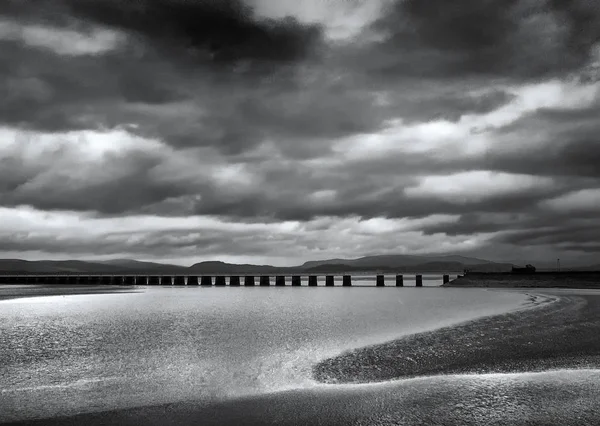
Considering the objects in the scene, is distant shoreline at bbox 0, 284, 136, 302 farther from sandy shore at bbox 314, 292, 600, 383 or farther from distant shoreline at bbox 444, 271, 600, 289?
distant shoreline at bbox 444, 271, 600, 289

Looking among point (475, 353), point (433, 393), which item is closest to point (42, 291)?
point (475, 353)

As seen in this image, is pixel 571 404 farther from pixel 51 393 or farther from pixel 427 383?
pixel 51 393

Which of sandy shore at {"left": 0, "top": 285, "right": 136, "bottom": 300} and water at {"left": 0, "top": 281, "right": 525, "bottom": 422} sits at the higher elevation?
water at {"left": 0, "top": 281, "right": 525, "bottom": 422}

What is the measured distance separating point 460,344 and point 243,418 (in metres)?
8.17

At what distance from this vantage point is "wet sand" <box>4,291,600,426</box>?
24.4ft

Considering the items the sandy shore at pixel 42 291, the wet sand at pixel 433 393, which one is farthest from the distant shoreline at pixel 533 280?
the wet sand at pixel 433 393

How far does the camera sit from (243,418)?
7547 millimetres

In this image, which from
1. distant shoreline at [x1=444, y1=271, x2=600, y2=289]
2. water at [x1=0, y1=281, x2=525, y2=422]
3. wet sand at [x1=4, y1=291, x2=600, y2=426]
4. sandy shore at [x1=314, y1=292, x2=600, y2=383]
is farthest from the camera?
distant shoreline at [x1=444, y1=271, x2=600, y2=289]

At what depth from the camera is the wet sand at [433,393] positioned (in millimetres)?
7429

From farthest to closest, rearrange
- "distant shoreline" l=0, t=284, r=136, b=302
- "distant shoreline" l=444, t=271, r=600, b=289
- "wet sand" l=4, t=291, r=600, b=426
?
"distant shoreline" l=444, t=271, r=600, b=289 < "distant shoreline" l=0, t=284, r=136, b=302 < "wet sand" l=4, t=291, r=600, b=426

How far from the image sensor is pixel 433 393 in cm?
877

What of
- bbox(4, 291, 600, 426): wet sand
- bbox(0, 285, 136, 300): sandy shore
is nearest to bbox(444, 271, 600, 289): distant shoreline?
bbox(0, 285, 136, 300): sandy shore

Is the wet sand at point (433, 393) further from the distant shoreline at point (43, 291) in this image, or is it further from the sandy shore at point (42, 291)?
the sandy shore at point (42, 291)

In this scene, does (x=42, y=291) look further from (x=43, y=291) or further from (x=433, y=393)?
(x=433, y=393)
